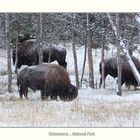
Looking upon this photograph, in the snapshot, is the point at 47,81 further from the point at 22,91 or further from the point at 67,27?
the point at 67,27

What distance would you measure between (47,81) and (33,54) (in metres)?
0.49

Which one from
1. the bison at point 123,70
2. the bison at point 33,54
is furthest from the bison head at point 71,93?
the bison at point 123,70

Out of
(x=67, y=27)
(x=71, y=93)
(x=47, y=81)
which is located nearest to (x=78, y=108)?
(x=71, y=93)

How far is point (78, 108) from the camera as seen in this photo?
15.8m

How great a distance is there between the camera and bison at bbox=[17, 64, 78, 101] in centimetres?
1606

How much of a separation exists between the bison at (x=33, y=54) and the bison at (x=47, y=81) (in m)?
0.09

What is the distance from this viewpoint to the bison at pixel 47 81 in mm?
16062

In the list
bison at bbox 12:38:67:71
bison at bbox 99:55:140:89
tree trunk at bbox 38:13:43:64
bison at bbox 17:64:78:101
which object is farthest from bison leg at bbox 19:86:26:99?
bison at bbox 99:55:140:89

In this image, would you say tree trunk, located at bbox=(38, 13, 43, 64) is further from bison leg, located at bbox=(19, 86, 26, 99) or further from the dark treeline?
bison leg, located at bbox=(19, 86, 26, 99)

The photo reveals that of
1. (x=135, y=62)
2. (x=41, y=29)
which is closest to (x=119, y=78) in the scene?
(x=135, y=62)
